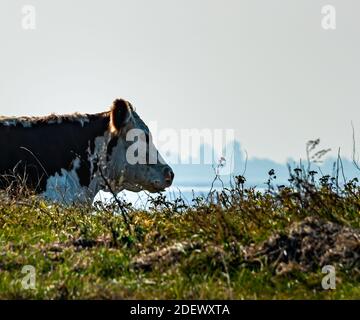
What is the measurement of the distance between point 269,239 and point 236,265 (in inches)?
15.2

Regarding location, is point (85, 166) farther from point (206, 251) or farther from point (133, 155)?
point (206, 251)

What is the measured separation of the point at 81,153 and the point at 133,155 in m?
1.16

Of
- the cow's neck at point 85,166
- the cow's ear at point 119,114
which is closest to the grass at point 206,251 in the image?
the cow's neck at point 85,166

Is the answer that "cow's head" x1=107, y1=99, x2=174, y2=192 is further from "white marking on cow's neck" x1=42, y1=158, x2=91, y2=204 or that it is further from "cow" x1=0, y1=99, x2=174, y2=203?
"white marking on cow's neck" x1=42, y1=158, x2=91, y2=204

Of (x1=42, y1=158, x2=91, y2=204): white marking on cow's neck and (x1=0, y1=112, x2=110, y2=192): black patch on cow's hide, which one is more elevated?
(x1=0, y1=112, x2=110, y2=192): black patch on cow's hide

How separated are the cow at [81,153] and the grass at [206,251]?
16.5ft

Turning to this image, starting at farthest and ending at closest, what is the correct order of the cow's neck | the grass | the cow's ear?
the cow's ear
the cow's neck
the grass

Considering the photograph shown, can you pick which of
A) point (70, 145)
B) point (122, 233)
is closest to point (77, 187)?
point (70, 145)

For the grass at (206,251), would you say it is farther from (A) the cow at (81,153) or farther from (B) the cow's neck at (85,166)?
(B) the cow's neck at (85,166)

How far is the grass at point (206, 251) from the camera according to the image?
7574mm

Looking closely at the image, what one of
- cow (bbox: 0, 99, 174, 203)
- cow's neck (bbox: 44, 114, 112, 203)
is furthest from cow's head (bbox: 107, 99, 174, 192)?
cow's neck (bbox: 44, 114, 112, 203)

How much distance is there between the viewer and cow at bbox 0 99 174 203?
49.9 feet

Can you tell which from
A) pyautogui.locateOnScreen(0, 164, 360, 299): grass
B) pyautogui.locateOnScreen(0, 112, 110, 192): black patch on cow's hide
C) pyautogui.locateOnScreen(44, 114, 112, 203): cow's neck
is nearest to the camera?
pyautogui.locateOnScreen(0, 164, 360, 299): grass

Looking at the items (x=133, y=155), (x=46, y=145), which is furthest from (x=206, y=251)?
(x=133, y=155)
